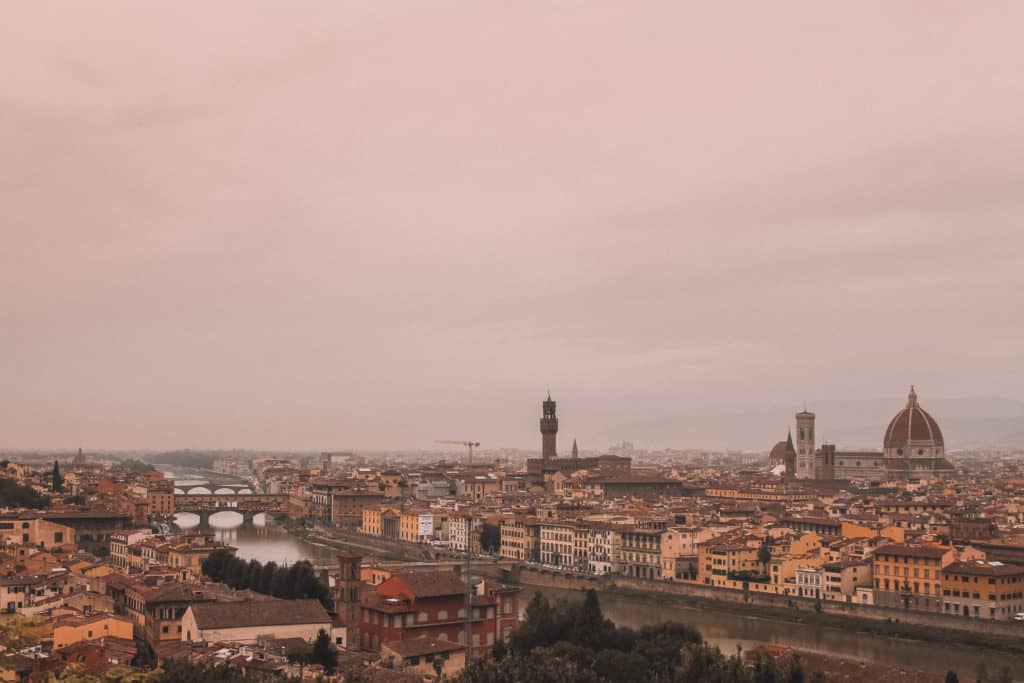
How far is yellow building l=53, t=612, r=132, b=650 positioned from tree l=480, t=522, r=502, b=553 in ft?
82.4

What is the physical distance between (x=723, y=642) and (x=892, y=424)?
50.8 meters

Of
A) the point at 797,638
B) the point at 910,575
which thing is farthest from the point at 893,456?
the point at 797,638

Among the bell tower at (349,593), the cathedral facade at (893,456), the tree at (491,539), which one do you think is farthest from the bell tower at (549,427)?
the bell tower at (349,593)

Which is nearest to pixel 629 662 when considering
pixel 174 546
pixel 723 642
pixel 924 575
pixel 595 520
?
pixel 723 642

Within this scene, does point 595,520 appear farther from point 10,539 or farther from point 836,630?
point 10,539

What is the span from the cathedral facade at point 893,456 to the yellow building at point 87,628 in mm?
55948

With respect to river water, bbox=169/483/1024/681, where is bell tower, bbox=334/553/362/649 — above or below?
above

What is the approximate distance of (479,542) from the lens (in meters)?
42.4

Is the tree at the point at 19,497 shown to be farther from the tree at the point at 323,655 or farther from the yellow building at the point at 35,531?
the tree at the point at 323,655

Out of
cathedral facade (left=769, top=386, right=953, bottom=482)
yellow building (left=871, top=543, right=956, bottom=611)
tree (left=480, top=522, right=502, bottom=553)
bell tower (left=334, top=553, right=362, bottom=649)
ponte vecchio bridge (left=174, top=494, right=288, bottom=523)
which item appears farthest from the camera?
cathedral facade (left=769, top=386, right=953, bottom=482)

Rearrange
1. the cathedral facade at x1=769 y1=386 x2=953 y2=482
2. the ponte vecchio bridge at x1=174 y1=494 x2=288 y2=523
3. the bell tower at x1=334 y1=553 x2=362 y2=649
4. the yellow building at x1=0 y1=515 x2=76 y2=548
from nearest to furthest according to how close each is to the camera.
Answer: the bell tower at x1=334 y1=553 x2=362 y2=649 < the yellow building at x1=0 y1=515 x2=76 y2=548 < the ponte vecchio bridge at x1=174 y1=494 x2=288 y2=523 < the cathedral facade at x1=769 y1=386 x2=953 y2=482

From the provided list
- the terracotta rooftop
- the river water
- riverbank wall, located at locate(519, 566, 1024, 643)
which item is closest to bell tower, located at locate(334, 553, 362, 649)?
the terracotta rooftop

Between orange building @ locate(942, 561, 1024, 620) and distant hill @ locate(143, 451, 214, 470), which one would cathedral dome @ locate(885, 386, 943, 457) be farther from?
distant hill @ locate(143, 451, 214, 470)

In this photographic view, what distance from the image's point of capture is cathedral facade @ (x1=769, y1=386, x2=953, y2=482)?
226 ft
